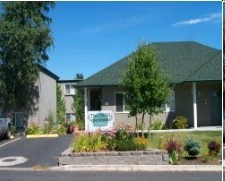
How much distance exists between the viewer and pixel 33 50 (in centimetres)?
2777

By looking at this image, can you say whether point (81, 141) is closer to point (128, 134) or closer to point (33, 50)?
point (128, 134)

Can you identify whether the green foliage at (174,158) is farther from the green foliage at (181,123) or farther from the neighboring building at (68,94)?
the neighboring building at (68,94)

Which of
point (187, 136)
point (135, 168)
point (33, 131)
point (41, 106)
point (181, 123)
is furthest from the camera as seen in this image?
point (41, 106)

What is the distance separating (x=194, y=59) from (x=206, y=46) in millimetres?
1760

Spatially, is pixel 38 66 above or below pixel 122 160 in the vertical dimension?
above

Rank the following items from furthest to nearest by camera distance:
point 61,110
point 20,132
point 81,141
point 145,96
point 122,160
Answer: point 61,110
point 20,132
point 145,96
point 81,141
point 122,160

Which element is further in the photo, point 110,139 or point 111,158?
point 110,139

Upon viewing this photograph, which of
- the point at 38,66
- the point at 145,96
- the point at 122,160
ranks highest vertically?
the point at 38,66

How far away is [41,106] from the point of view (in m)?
32.6

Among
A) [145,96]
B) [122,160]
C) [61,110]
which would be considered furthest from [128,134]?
[61,110]

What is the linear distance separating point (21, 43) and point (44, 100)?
23.5ft

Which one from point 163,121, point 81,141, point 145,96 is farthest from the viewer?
point 163,121

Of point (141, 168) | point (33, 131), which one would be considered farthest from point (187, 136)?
point (33, 131)

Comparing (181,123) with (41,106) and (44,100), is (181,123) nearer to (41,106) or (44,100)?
(41,106)
